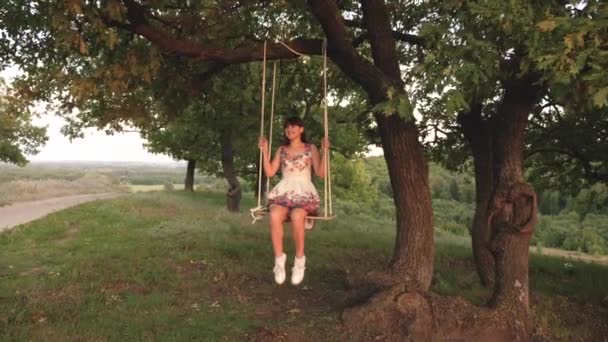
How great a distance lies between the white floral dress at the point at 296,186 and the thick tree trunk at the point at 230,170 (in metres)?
13.1

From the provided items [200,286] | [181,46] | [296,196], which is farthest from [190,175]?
[296,196]

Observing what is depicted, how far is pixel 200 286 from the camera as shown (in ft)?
28.6

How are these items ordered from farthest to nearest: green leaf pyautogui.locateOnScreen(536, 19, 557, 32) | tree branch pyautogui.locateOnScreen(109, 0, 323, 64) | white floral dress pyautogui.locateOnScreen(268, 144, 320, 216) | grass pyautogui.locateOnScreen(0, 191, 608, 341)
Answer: white floral dress pyautogui.locateOnScreen(268, 144, 320, 216)
grass pyautogui.locateOnScreen(0, 191, 608, 341)
tree branch pyautogui.locateOnScreen(109, 0, 323, 64)
green leaf pyautogui.locateOnScreen(536, 19, 557, 32)

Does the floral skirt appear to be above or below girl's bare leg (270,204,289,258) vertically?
above

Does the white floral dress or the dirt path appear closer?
the white floral dress

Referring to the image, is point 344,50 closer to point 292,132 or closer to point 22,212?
point 292,132

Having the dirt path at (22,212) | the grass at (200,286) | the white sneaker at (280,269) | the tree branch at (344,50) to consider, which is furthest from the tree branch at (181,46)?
the dirt path at (22,212)

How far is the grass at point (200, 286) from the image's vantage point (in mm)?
6574

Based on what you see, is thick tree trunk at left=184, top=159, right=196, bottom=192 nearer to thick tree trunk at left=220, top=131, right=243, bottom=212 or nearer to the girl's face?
thick tree trunk at left=220, top=131, right=243, bottom=212

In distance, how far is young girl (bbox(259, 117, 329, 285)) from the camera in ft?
21.9

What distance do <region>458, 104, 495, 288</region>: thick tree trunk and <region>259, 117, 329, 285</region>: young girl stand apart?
3.53 meters

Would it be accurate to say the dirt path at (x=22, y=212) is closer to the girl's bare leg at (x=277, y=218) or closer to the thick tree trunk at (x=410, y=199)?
the girl's bare leg at (x=277, y=218)

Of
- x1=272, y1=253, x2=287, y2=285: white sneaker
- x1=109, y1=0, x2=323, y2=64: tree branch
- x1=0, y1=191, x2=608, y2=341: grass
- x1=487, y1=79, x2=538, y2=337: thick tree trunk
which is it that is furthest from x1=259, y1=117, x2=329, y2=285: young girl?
x1=487, y1=79, x2=538, y2=337: thick tree trunk

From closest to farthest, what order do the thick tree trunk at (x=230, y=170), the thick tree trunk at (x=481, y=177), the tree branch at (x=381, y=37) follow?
the tree branch at (x=381, y=37) < the thick tree trunk at (x=481, y=177) < the thick tree trunk at (x=230, y=170)
